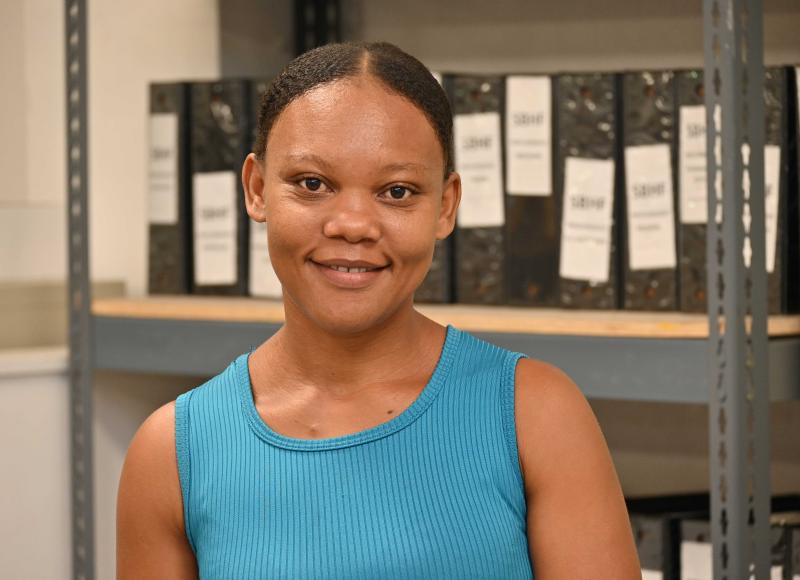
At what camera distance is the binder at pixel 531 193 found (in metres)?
1.67

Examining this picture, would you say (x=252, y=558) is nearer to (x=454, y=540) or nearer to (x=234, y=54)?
(x=454, y=540)

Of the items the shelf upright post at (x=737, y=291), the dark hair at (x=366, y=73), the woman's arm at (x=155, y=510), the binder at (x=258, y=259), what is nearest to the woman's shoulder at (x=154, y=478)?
the woman's arm at (x=155, y=510)

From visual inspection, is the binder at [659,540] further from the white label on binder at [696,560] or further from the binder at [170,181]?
the binder at [170,181]

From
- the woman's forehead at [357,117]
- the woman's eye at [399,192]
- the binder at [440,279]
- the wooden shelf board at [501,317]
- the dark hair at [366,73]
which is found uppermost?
the dark hair at [366,73]

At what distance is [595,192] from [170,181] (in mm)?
669

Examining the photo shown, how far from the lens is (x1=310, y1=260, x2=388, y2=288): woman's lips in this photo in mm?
837

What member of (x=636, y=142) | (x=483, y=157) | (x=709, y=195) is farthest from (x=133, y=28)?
(x=709, y=195)

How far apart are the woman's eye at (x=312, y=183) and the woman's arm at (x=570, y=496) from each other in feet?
0.66

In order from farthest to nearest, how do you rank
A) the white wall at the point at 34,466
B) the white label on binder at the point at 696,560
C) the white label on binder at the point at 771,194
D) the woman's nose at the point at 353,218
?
1. the white wall at the point at 34,466
2. the white label on binder at the point at 696,560
3. the white label on binder at the point at 771,194
4. the woman's nose at the point at 353,218

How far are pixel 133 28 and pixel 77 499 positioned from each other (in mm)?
778

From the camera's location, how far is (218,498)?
2.83 feet

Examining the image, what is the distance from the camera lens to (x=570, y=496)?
0.83 metres

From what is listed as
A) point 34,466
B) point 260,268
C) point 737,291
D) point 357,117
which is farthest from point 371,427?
point 34,466

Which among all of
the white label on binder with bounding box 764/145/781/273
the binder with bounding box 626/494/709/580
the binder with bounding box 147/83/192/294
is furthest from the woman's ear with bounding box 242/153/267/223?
the binder with bounding box 147/83/192/294
